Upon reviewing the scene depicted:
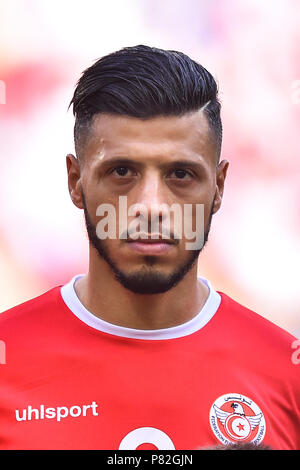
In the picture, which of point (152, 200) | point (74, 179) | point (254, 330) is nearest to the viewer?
point (152, 200)

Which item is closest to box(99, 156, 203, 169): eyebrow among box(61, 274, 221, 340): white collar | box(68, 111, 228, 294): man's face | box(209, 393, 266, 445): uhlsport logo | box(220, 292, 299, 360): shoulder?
box(68, 111, 228, 294): man's face

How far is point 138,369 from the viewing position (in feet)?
15.1

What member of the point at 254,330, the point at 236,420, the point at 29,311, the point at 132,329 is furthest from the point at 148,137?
the point at 236,420

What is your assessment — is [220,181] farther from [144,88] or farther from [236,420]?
[236,420]

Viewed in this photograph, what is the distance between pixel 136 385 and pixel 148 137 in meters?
1.34

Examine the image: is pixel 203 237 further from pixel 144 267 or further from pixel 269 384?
pixel 269 384

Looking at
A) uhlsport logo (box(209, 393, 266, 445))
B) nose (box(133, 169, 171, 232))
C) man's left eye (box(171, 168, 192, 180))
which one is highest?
man's left eye (box(171, 168, 192, 180))

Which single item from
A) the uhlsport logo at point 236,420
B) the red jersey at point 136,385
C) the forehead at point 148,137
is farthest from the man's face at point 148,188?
the uhlsport logo at point 236,420

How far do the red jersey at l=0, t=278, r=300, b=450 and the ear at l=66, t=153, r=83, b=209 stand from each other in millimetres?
569

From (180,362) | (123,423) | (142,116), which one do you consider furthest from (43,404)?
(142,116)

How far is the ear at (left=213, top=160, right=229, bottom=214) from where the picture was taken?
4.94m

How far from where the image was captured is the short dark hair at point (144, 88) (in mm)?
4520

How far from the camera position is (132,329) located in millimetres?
4742

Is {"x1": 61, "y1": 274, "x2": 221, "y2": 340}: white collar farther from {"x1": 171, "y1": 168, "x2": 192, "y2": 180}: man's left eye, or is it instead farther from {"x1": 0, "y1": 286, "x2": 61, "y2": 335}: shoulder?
{"x1": 171, "y1": 168, "x2": 192, "y2": 180}: man's left eye
